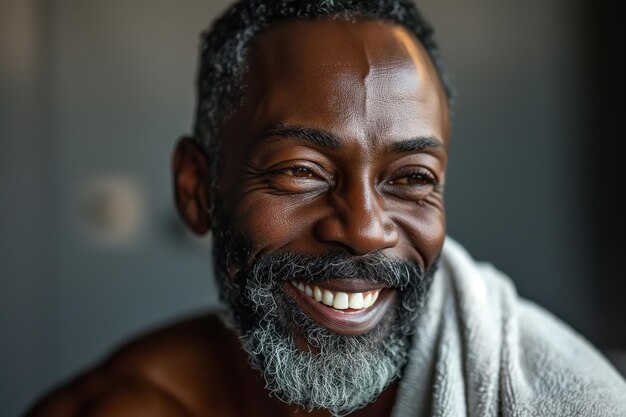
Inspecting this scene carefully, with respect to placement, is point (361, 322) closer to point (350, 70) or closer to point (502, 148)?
point (350, 70)

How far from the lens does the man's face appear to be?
1.08 metres

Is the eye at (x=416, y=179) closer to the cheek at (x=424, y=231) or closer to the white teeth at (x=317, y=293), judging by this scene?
the cheek at (x=424, y=231)

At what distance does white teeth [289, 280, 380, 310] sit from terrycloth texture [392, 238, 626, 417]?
18 centimetres

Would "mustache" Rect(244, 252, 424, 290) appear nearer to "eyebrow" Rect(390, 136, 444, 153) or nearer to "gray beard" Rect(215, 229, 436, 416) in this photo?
"gray beard" Rect(215, 229, 436, 416)

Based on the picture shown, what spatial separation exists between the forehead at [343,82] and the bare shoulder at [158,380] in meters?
0.53

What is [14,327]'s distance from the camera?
2561 millimetres

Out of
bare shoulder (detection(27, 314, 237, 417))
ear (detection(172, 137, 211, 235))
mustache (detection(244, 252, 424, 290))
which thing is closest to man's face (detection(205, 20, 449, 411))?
mustache (detection(244, 252, 424, 290))

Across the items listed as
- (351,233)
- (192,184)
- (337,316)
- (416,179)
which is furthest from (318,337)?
(192,184)

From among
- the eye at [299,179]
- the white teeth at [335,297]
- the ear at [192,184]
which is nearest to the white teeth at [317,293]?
the white teeth at [335,297]

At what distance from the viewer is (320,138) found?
42.3 inches

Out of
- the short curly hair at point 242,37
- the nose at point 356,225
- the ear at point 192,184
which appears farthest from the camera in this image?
the ear at point 192,184

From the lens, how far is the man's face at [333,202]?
1.08 m

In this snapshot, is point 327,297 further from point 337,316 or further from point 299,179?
point 299,179

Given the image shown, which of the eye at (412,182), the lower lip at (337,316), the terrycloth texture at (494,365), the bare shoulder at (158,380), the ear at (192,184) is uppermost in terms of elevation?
the eye at (412,182)
